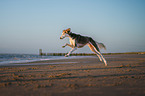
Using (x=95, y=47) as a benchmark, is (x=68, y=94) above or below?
below

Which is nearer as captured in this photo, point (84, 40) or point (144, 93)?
point (144, 93)

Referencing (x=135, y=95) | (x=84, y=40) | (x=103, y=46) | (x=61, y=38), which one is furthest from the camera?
(x=103, y=46)

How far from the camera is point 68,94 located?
10.7ft

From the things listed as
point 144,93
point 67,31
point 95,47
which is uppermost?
point 67,31

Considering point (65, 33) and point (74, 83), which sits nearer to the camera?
point (74, 83)

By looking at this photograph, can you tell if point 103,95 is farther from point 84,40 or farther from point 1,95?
point 84,40

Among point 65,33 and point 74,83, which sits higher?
point 65,33

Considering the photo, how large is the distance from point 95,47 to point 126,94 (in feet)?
22.1

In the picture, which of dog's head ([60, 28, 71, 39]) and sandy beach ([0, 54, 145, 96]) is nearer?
sandy beach ([0, 54, 145, 96])

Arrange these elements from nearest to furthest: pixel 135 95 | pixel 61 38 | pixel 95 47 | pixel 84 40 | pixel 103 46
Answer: pixel 135 95
pixel 61 38
pixel 84 40
pixel 95 47
pixel 103 46

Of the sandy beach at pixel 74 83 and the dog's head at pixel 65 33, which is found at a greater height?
the dog's head at pixel 65 33

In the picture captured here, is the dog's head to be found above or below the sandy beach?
above

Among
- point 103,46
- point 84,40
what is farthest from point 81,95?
point 103,46

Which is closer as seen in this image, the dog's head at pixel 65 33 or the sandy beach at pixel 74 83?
the sandy beach at pixel 74 83
